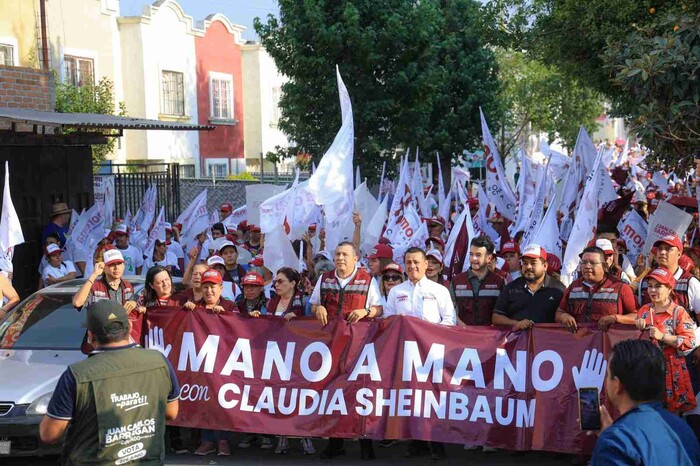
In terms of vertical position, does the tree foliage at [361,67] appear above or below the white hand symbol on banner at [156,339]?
above

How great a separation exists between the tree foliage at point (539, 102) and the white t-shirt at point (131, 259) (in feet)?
86.3

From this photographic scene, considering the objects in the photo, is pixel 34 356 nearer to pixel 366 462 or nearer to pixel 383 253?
pixel 366 462

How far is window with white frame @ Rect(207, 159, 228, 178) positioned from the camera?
3434 centimetres

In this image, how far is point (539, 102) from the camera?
41.8 m

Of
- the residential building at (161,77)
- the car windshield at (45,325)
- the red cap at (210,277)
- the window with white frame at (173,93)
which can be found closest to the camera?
the red cap at (210,277)

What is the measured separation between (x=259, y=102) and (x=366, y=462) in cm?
2903

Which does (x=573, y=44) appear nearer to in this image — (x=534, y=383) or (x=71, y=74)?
(x=534, y=383)

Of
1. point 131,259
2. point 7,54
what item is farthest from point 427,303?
point 7,54

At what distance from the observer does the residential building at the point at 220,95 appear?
33375 millimetres

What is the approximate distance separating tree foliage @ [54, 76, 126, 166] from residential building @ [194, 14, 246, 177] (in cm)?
534

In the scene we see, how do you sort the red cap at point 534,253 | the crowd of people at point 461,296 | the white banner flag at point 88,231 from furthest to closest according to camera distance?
the white banner flag at point 88,231 < the red cap at point 534,253 < the crowd of people at point 461,296

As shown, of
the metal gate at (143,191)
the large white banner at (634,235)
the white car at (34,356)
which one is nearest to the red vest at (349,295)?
the white car at (34,356)

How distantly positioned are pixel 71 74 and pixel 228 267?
1882 centimetres

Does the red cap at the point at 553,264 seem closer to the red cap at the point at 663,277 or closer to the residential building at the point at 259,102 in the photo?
the red cap at the point at 663,277
